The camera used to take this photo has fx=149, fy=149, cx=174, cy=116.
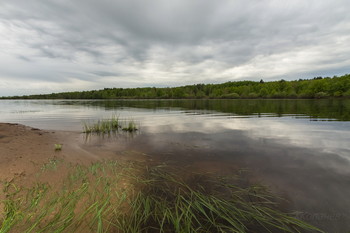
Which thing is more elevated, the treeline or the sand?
the treeline

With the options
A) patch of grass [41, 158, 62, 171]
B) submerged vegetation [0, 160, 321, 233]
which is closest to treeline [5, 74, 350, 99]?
submerged vegetation [0, 160, 321, 233]

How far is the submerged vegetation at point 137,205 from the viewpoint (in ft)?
11.4

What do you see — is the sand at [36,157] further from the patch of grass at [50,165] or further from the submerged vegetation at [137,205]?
the submerged vegetation at [137,205]

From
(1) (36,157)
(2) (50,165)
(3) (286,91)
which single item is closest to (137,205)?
(2) (50,165)

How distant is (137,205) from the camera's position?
14.3 feet

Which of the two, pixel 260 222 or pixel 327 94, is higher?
pixel 327 94

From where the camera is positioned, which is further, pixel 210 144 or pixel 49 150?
pixel 210 144

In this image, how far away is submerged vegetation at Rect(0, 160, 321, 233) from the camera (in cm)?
348

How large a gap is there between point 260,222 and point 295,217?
105 cm

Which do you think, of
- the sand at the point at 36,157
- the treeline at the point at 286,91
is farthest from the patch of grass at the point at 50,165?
the treeline at the point at 286,91

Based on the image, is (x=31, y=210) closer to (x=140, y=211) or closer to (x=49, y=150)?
(x=140, y=211)

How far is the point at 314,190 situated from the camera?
5.09 m

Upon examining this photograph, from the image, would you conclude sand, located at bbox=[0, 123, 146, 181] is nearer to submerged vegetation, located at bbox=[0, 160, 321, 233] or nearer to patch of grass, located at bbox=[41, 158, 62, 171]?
patch of grass, located at bbox=[41, 158, 62, 171]

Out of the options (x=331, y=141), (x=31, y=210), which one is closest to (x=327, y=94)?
(x=331, y=141)
